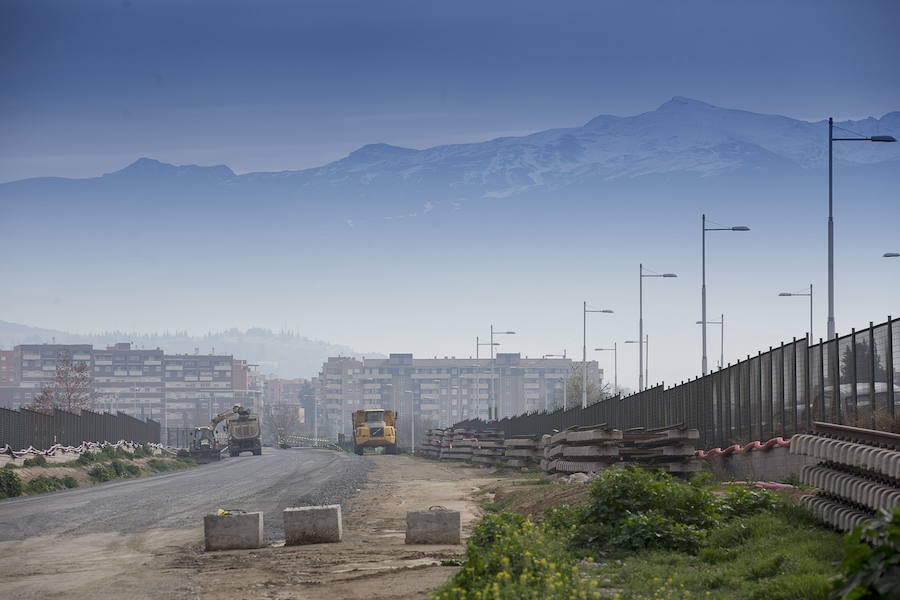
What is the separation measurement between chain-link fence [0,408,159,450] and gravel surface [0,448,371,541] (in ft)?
28.9

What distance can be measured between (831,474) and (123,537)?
42.2 feet

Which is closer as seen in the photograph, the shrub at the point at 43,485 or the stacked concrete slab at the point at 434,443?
the shrub at the point at 43,485

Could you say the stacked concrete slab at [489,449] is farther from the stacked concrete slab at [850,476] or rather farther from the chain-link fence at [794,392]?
the stacked concrete slab at [850,476]

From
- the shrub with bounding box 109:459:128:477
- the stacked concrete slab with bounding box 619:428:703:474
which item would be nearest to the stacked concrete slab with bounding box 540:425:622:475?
the stacked concrete slab with bounding box 619:428:703:474

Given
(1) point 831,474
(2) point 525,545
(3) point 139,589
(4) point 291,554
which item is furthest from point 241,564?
(1) point 831,474

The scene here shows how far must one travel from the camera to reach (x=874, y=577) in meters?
6.33

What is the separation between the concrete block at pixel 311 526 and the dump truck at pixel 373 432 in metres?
70.8

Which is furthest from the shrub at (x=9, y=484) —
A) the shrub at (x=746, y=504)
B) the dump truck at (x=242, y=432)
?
the dump truck at (x=242, y=432)

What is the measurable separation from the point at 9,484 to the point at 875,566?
35.6 m

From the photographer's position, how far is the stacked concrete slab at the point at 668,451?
947 inches

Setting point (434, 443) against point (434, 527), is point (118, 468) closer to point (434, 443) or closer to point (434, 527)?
point (434, 443)

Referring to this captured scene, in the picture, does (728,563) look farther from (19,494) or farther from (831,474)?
(19,494)


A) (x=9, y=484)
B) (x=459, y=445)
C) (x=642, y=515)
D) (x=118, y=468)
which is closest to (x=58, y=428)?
(x=118, y=468)

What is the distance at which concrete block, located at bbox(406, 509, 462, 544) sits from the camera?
17.1 m
